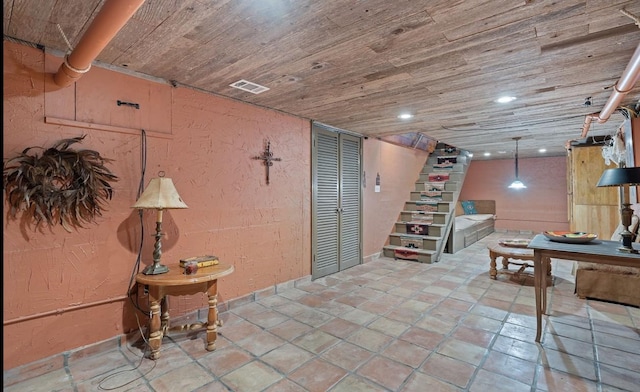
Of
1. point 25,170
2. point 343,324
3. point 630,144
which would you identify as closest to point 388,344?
point 343,324

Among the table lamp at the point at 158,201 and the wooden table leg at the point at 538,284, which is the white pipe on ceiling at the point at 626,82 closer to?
the wooden table leg at the point at 538,284

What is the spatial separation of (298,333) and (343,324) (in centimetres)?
43

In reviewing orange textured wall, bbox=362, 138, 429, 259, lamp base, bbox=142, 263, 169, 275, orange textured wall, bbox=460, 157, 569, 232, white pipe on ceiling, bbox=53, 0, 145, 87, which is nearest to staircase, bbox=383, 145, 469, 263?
orange textured wall, bbox=362, 138, 429, 259

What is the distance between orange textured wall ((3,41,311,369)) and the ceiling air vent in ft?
1.09

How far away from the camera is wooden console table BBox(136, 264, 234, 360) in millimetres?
2336

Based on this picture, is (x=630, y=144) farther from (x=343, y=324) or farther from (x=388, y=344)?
A: (x=343, y=324)

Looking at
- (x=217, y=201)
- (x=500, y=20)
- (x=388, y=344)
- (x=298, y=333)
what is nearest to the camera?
(x=500, y=20)

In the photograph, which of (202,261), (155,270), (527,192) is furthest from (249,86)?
(527,192)

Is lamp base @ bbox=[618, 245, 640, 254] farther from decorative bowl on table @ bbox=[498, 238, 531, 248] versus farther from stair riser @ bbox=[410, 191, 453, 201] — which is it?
stair riser @ bbox=[410, 191, 453, 201]

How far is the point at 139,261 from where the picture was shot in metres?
2.63

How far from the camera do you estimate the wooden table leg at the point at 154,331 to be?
7.66ft

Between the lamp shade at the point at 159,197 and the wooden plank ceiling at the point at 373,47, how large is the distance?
2.96ft

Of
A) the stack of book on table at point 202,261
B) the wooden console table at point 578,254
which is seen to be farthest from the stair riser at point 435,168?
the stack of book on table at point 202,261

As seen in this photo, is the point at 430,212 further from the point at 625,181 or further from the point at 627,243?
the point at 625,181
